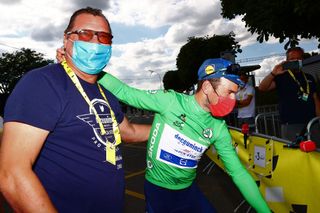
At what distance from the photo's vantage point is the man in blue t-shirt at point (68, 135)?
1.44 m

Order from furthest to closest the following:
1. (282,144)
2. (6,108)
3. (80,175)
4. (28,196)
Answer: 1. (282,144)
2. (80,175)
3. (6,108)
4. (28,196)

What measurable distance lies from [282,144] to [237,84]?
4.80ft

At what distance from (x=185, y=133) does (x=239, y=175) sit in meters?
0.56

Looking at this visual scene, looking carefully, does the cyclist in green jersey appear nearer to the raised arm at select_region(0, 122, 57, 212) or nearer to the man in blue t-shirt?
the man in blue t-shirt

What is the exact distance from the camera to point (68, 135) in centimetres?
168

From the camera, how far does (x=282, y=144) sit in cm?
378

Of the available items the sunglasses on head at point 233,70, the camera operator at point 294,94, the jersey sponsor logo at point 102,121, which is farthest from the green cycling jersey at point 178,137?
the camera operator at point 294,94

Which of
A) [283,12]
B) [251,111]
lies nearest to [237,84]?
[251,111]

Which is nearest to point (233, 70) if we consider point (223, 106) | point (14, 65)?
point (223, 106)

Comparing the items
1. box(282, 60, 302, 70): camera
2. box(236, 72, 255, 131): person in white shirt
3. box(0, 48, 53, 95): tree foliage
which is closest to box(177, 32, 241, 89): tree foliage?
box(0, 48, 53, 95): tree foliage

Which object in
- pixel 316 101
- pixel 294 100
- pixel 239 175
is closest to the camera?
pixel 239 175

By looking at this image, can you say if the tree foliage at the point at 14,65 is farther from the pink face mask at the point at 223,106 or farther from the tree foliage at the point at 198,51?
the pink face mask at the point at 223,106

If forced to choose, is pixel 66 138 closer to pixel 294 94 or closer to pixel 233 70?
pixel 233 70

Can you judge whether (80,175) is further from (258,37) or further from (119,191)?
(258,37)
